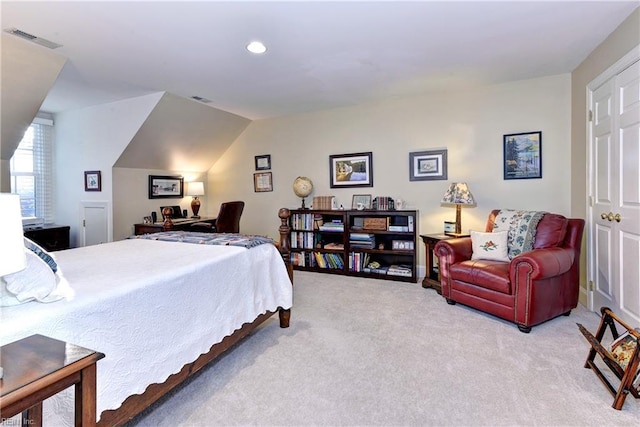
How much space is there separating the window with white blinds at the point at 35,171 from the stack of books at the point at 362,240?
14.4ft

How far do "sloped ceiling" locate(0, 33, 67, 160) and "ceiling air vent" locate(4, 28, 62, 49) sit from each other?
8 cm

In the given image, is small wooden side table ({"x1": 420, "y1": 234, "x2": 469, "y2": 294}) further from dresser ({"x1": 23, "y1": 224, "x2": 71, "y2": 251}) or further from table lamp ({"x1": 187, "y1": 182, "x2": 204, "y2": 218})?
dresser ({"x1": 23, "y1": 224, "x2": 71, "y2": 251})

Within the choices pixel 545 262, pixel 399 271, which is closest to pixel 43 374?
pixel 545 262

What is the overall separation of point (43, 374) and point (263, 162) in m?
4.54

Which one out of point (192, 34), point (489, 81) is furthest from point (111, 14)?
point (489, 81)

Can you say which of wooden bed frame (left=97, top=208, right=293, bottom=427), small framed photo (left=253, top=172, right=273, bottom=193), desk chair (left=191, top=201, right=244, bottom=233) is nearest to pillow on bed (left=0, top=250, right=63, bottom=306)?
wooden bed frame (left=97, top=208, right=293, bottom=427)

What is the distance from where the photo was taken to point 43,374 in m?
0.81

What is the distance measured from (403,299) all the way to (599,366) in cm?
159

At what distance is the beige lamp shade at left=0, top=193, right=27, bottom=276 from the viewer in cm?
82

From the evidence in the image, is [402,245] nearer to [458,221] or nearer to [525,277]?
[458,221]

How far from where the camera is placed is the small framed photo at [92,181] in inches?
170

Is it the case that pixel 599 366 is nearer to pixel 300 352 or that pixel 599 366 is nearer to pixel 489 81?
pixel 300 352

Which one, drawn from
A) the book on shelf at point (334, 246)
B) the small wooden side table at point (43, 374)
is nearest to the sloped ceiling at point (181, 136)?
the book on shelf at point (334, 246)

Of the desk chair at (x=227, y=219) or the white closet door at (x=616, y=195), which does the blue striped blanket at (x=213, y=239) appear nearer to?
the desk chair at (x=227, y=219)
